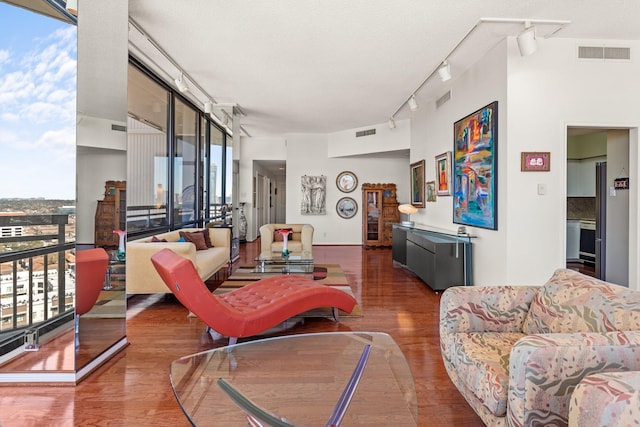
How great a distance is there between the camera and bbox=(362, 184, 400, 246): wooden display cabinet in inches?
381

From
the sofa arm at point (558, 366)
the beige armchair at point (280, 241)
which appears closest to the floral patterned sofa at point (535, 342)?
the sofa arm at point (558, 366)

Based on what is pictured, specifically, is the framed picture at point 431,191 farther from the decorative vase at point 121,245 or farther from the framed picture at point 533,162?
the decorative vase at point 121,245

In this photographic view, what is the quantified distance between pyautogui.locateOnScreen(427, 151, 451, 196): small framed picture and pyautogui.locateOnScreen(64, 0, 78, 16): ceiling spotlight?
4.66 meters

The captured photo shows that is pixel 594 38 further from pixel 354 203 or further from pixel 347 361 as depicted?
pixel 354 203

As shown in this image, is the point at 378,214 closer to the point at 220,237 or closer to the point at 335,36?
the point at 220,237


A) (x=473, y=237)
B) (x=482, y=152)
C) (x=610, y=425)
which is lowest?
(x=610, y=425)

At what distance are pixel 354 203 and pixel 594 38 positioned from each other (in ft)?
21.2

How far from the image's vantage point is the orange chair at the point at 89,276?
8.05 feet

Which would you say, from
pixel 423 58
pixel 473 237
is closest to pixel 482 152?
pixel 473 237

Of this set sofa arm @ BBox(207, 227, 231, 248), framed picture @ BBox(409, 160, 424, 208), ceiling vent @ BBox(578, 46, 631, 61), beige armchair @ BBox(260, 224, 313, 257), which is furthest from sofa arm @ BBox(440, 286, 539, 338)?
framed picture @ BBox(409, 160, 424, 208)

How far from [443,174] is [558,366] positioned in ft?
15.1

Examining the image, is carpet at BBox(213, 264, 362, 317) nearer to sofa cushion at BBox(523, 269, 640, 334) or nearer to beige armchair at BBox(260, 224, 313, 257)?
beige armchair at BBox(260, 224, 313, 257)

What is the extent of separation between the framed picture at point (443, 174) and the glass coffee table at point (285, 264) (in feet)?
7.74

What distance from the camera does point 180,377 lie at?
5.17ft
